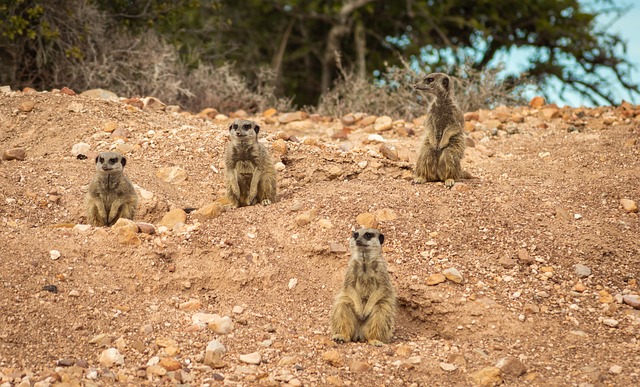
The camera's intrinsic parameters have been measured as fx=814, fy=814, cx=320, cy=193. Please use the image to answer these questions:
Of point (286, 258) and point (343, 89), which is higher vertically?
point (343, 89)

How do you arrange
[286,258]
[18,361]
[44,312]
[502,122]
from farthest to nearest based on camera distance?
[502,122] → [286,258] → [44,312] → [18,361]

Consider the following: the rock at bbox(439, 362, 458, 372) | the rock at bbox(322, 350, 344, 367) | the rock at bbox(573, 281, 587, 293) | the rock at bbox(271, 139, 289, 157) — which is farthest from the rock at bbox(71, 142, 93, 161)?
the rock at bbox(573, 281, 587, 293)

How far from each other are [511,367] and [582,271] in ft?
4.85

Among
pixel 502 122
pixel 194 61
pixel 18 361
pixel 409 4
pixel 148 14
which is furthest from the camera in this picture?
pixel 409 4

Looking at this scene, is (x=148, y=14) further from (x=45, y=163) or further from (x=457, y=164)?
(x=457, y=164)

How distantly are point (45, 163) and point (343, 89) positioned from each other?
523 centimetres

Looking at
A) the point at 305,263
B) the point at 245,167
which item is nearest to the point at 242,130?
the point at 245,167

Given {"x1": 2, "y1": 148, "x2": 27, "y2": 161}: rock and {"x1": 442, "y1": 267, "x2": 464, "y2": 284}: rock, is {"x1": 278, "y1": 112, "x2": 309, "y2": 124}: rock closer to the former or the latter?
{"x1": 2, "y1": 148, "x2": 27, "y2": 161}: rock

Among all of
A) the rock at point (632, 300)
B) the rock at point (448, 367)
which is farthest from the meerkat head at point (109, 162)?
the rock at point (632, 300)

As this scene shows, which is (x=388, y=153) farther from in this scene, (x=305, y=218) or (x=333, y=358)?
(x=333, y=358)

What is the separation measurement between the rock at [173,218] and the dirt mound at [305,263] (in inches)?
2.4

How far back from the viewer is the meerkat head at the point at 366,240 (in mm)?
4820

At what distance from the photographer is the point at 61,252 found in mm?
5250

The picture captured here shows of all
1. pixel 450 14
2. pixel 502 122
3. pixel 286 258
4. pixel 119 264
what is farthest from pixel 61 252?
pixel 450 14
